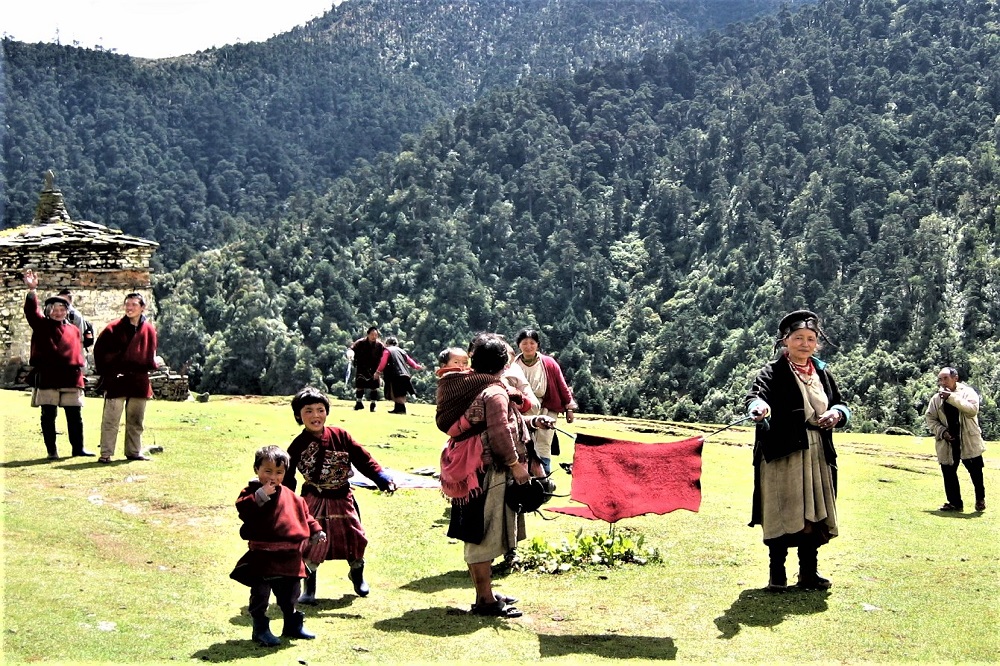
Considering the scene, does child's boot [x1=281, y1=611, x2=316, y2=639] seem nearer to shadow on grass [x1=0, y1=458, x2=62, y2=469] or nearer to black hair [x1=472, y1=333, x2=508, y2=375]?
black hair [x1=472, y1=333, x2=508, y2=375]

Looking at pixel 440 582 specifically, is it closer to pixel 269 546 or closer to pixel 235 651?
pixel 269 546

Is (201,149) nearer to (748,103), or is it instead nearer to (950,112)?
(748,103)

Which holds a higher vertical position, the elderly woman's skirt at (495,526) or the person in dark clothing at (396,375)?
the person in dark clothing at (396,375)

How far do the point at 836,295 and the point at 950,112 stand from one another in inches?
1319

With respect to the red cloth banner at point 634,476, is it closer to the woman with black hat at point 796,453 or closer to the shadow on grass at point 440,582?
the woman with black hat at point 796,453

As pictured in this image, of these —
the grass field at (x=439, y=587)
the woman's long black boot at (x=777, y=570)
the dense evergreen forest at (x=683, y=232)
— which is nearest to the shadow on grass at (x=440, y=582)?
the grass field at (x=439, y=587)

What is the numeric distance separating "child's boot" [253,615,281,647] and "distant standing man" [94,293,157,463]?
24.3ft

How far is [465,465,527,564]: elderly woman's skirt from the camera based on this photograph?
938cm

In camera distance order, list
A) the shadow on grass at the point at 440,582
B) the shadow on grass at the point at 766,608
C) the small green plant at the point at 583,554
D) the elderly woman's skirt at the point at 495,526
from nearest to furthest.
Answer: the shadow on grass at the point at 766,608, the elderly woman's skirt at the point at 495,526, the shadow on grass at the point at 440,582, the small green plant at the point at 583,554

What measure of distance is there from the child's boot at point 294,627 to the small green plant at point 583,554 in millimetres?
3021

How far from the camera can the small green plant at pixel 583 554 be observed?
11332 millimetres

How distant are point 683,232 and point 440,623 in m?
109

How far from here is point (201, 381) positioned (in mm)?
76688

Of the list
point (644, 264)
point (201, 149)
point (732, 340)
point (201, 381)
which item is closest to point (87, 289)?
point (201, 381)
